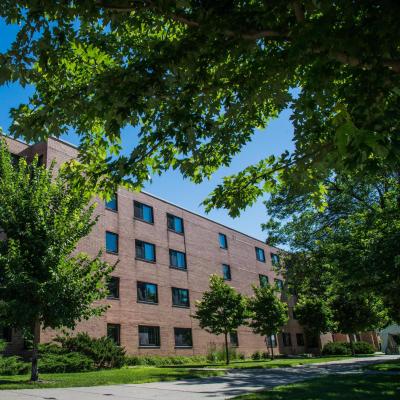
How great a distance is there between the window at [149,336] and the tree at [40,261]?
14.1m

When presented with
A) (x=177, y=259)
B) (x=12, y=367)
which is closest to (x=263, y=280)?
(x=177, y=259)

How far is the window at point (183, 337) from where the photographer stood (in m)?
31.9

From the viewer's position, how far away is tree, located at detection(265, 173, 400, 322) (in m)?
11.8

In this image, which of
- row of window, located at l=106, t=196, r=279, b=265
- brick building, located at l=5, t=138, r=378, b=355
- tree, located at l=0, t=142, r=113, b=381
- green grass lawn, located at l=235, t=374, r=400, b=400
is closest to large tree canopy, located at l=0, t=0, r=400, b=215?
green grass lawn, located at l=235, t=374, r=400, b=400

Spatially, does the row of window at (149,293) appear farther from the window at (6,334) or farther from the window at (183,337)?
the window at (6,334)

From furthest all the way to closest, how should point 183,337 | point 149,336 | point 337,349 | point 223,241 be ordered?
point 337,349 < point 223,241 < point 183,337 < point 149,336

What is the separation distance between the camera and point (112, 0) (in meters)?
5.35

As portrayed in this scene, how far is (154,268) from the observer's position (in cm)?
3162

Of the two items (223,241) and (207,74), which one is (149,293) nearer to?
(223,241)

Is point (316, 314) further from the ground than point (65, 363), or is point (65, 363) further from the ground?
point (316, 314)

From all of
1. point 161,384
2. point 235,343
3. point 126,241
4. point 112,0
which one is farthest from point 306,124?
point 235,343

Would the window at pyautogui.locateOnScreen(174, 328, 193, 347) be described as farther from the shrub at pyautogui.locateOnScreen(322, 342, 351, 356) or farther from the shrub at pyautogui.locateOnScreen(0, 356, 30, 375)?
the shrub at pyautogui.locateOnScreen(322, 342, 351, 356)

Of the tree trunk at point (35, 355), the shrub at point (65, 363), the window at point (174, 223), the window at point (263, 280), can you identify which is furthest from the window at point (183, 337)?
the tree trunk at point (35, 355)

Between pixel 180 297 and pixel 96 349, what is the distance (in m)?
12.6
